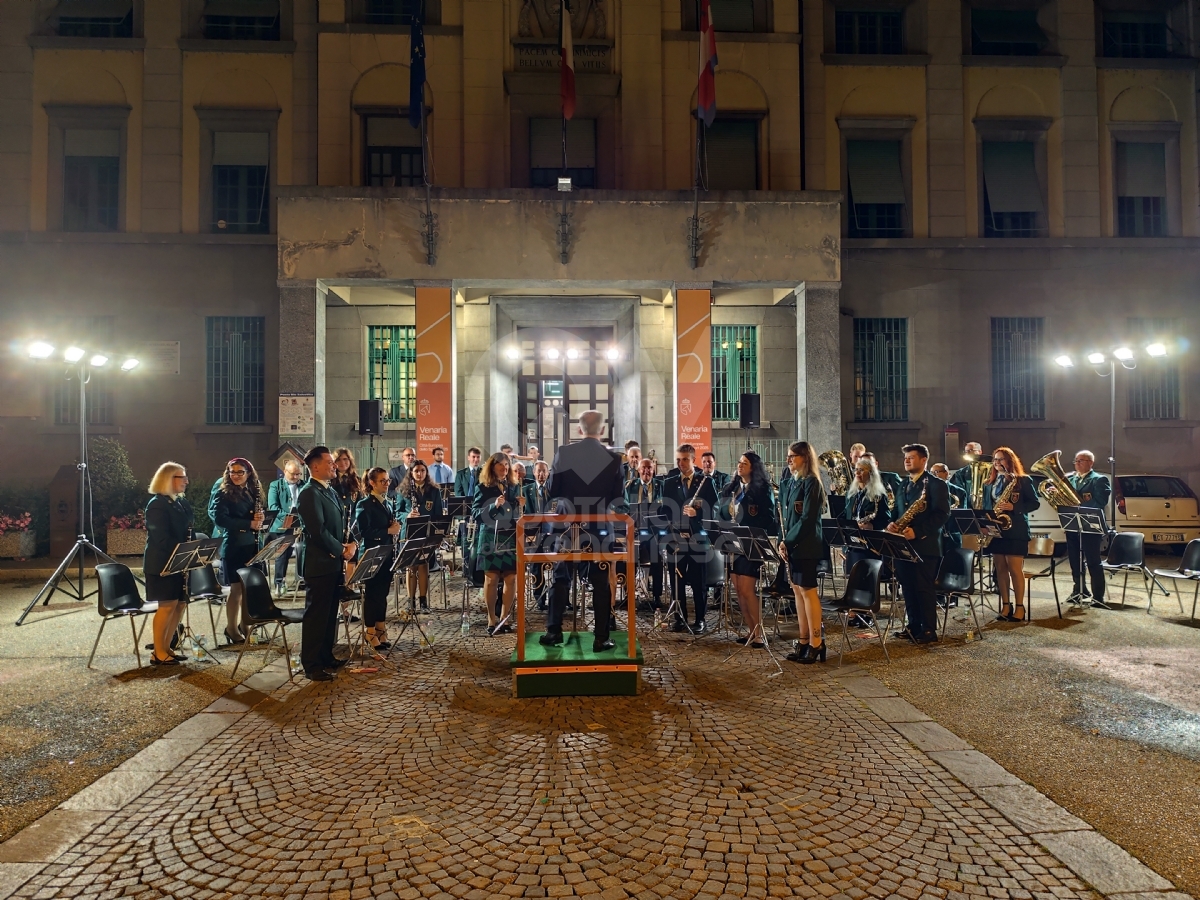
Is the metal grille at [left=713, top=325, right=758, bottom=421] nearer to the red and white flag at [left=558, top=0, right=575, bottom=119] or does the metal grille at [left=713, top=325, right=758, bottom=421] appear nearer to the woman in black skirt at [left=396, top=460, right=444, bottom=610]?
the red and white flag at [left=558, top=0, right=575, bottom=119]

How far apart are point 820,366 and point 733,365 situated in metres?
3.25

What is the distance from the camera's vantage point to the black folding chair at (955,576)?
25.6ft

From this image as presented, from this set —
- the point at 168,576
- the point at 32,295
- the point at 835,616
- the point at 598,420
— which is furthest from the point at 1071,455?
the point at 32,295

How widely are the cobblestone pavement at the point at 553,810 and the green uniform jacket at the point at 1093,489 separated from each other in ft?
21.2

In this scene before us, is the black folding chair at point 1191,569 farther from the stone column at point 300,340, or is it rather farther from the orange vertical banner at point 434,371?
the stone column at point 300,340

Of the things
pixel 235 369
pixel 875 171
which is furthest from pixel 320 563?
pixel 875 171

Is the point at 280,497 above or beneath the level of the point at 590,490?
beneath

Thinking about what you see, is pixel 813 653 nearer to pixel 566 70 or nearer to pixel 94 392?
pixel 566 70

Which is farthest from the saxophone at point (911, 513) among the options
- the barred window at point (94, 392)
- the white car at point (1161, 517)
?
the barred window at point (94, 392)

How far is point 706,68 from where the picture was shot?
566 inches

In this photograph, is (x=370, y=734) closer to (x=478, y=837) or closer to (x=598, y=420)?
(x=478, y=837)

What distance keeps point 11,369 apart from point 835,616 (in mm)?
19043

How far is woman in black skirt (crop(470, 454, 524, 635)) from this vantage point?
8.05 meters

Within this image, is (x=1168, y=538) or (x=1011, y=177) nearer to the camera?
(x=1168, y=538)
